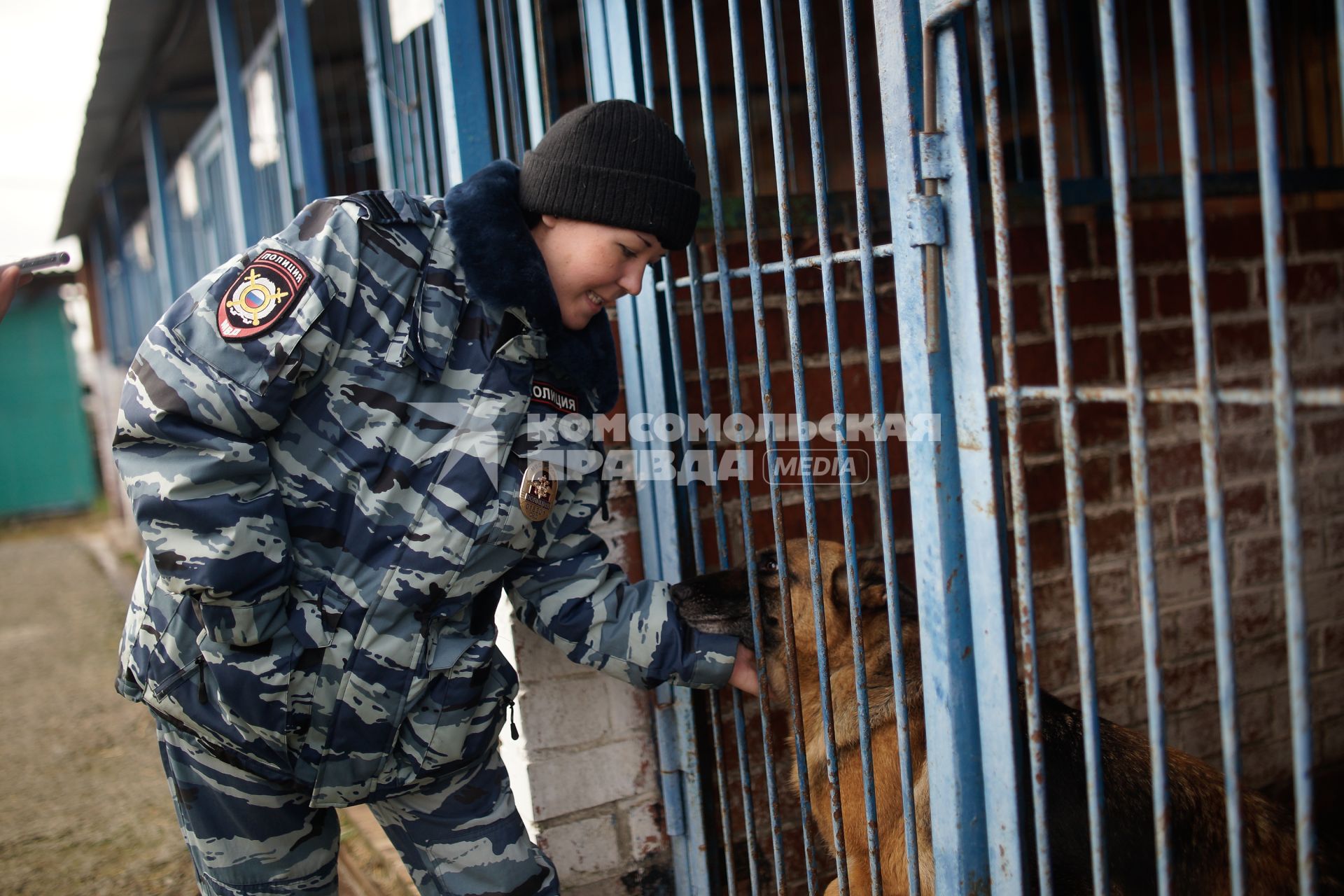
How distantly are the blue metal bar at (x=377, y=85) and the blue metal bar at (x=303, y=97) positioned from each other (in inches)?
18.4

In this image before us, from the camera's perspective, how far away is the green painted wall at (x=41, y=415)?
13.0 meters

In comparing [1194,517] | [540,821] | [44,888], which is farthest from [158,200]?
[1194,517]

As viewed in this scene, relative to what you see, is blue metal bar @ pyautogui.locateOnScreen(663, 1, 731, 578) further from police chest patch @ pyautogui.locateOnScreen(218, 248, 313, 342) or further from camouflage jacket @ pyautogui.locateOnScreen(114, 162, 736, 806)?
police chest patch @ pyautogui.locateOnScreen(218, 248, 313, 342)

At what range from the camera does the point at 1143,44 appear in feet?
13.1

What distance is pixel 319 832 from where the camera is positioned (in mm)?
1837

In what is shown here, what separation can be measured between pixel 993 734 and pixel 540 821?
1.28 meters

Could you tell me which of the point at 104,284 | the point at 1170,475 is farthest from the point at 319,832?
the point at 104,284

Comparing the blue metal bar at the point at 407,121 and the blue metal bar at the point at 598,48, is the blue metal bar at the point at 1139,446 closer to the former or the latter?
the blue metal bar at the point at 598,48

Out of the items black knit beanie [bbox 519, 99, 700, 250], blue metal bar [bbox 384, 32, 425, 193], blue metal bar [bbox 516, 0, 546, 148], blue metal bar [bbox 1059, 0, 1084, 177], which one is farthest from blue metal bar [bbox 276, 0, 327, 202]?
blue metal bar [bbox 1059, 0, 1084, 177]

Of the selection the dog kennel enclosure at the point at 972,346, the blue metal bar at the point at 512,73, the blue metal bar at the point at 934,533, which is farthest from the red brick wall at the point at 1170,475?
A: the blue metal bar at the point at 934,533

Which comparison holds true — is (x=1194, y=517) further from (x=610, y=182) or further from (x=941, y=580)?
(x=610, y=182)

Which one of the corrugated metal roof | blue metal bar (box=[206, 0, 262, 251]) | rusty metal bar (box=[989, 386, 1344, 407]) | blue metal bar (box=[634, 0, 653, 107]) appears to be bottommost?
rusty metal bar (box=[989, 386, 1344, 407])

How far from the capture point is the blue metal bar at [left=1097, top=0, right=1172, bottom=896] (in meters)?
1.08

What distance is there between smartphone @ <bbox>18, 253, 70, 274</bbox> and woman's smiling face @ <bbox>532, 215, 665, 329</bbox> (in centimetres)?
90
